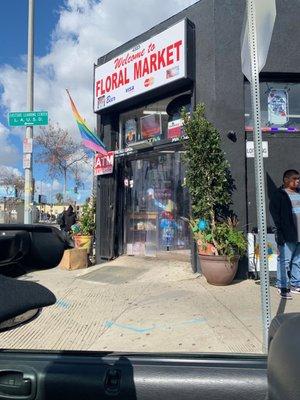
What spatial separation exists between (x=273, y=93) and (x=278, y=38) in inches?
36.8

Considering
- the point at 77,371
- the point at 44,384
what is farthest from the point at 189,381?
the point at 44,384

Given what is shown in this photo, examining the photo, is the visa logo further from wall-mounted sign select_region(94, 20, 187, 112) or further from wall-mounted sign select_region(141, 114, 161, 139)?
wall-mounted sign select_region(141, 114, 161, 139)

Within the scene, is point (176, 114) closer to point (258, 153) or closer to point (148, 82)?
point (148, 82)

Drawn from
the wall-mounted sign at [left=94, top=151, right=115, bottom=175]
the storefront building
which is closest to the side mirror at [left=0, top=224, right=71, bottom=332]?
the storefront building

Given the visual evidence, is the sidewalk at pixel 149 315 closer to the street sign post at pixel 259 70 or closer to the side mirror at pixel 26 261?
the street sign post at pixel 259 70

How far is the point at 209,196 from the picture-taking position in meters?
7.45

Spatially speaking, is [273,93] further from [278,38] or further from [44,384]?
[44,384]

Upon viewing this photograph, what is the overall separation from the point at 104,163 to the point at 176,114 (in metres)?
2.14

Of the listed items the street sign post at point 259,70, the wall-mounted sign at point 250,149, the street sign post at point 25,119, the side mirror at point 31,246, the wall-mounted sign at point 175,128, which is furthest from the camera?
the street sign post at point 25,119

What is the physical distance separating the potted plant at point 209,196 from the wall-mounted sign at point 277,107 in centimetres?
126

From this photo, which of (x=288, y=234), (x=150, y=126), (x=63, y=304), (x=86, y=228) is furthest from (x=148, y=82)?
(x=63, y=304)

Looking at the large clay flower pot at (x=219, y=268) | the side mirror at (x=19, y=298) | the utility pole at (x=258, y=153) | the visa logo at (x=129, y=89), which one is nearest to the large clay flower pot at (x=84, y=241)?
the visa logo at (x=129, y=89)

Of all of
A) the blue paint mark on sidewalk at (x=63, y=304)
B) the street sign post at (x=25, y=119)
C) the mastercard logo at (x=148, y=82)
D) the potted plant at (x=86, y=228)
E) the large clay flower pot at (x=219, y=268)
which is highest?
the mastercard logo at (x=148, y=82)

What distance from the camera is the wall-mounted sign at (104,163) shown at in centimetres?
1001
